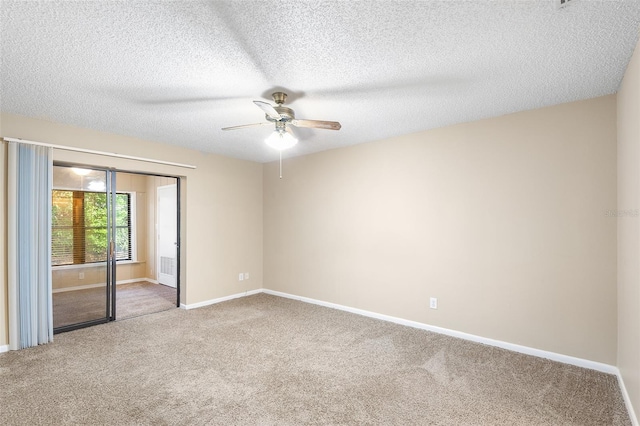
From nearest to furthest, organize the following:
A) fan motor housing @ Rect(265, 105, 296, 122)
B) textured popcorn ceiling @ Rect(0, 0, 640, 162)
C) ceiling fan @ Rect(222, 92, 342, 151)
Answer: textured popcorn ceiling @ Rect(0, 0, 640, 162), ceiling fan @ Rect(222, 92, 342, 151), fan motor housing @ Rect(265, 105, 296, 122)

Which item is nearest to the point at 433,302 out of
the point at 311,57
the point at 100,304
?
the point at 311,57

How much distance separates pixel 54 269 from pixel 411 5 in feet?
15.2

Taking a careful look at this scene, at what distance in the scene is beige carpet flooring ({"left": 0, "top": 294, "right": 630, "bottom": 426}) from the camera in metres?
2.18

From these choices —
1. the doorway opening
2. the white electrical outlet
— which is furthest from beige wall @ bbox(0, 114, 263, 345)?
the white electrical outlet

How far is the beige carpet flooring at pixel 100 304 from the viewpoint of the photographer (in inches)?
152

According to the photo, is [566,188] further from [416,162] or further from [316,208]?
[316,208]

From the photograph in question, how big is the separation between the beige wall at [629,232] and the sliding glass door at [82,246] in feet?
17.3

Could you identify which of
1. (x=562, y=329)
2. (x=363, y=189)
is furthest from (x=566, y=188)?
(x=363, y=189)

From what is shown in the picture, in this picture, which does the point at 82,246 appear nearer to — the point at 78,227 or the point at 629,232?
the point at 78,227

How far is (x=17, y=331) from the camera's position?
127 inches

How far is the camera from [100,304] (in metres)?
4.21

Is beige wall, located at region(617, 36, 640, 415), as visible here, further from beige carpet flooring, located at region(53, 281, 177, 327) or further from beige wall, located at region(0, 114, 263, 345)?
beige carpet flooring, located at region(53, 281, 177, 327)

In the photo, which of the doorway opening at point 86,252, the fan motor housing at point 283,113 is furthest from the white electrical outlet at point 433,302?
the doorway opening at point 86,252

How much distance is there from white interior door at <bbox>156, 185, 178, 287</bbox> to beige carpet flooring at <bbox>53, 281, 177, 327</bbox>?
0.57 meters
